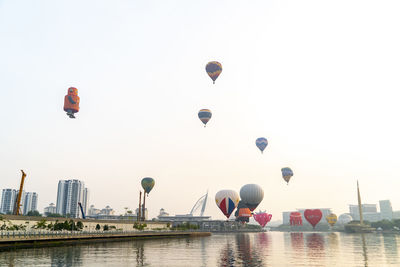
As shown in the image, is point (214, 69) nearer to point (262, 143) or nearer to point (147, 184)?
point (262, 143)

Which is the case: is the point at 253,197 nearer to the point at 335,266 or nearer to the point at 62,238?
the point at 62,238

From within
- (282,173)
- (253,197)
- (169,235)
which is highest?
(282,173)

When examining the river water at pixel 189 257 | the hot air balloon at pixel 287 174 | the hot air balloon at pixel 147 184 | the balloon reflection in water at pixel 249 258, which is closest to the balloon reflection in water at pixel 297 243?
the river water at pixel 189 257

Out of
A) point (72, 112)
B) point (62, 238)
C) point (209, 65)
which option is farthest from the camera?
point (209, 65)

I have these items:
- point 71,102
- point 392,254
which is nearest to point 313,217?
point 392,254

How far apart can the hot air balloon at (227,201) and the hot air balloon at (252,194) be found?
19.6 ft

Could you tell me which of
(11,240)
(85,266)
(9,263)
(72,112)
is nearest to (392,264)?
(85,266)

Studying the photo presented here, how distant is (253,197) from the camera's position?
174875mm

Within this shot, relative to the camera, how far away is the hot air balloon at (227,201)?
587 ft

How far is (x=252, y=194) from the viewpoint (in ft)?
574

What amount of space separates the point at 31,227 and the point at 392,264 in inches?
2825

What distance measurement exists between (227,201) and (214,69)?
97181 mm

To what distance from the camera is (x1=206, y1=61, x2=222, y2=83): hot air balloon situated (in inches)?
3947

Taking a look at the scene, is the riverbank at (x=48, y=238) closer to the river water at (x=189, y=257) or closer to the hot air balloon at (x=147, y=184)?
the river water at (x=189, y=257)
